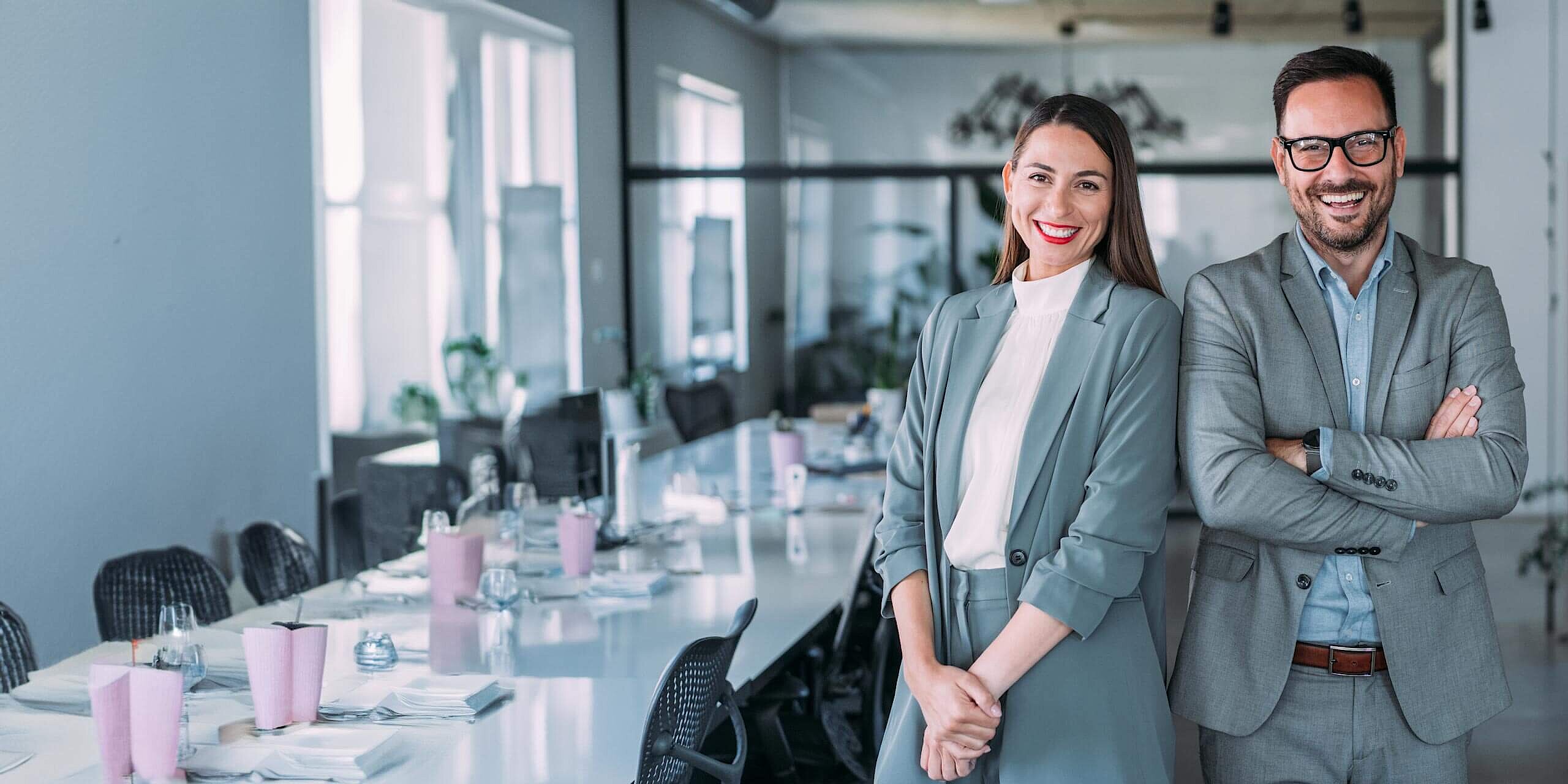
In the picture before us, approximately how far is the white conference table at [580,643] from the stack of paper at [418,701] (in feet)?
0.11

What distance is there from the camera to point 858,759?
3.15 meters

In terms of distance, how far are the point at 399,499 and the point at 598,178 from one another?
4.39m

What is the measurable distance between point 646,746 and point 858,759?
49.7 inches

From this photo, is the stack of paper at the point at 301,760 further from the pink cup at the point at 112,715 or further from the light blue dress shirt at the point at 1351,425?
the light blue dress shirt at the point at 1351,425

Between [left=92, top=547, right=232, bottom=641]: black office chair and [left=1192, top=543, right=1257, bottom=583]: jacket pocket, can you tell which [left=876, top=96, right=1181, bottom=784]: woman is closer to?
[left=1192, top=543, right=1257, bottom=583]: jacket pocket

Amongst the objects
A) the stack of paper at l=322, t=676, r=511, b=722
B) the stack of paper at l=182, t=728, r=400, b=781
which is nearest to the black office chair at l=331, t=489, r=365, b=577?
the stack of paper at l=322, t=676, r=511, b=722

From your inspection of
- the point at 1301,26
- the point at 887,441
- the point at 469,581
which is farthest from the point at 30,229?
the point at 1301,26

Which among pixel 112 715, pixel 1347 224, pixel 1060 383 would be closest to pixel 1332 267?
pixel 1347 224

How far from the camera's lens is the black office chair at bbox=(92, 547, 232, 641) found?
3227mm

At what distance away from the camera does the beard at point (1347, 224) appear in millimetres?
1840

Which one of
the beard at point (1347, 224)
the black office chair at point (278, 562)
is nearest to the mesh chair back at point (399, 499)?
the black office chair at point (278, 562)

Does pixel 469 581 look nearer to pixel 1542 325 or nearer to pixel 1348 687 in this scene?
pixel 1348 687

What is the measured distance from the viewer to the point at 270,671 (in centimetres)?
204

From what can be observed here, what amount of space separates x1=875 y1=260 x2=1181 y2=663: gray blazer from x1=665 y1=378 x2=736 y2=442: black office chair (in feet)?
18.4
